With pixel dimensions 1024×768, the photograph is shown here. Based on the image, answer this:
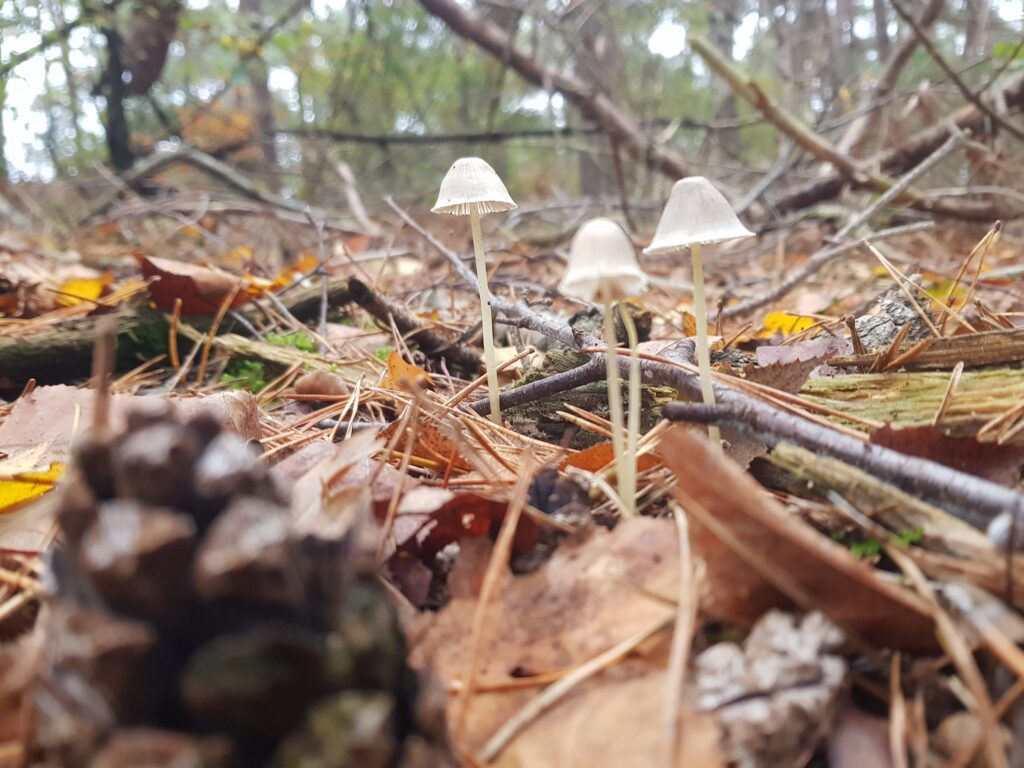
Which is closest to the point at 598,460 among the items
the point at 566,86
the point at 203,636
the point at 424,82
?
the point at 203,636

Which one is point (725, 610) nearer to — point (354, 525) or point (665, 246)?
point (354, 525)

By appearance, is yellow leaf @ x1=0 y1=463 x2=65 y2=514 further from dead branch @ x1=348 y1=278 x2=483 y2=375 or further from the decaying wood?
the decaying wood

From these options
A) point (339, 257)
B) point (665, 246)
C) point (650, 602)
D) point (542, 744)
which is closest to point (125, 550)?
point (542, 744)

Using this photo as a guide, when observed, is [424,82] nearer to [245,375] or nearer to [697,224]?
[245,375]

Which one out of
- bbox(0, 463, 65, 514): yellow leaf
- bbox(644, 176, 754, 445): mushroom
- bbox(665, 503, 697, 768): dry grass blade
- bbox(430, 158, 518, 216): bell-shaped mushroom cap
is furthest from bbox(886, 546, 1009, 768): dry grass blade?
bbox(0, 463, 65, 514): yellow leaf

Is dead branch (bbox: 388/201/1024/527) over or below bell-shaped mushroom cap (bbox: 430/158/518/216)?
below
